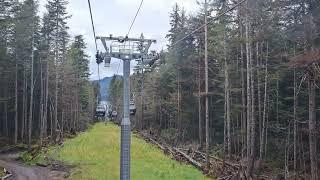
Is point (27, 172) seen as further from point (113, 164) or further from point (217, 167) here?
point (217, 167)

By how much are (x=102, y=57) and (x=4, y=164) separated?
20580 mm

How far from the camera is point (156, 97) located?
7994 cm

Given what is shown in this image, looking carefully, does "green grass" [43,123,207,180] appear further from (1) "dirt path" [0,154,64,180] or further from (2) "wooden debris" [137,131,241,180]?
(1) "dirt path" [0,154,64,180]

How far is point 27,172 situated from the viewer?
33938 millimetres

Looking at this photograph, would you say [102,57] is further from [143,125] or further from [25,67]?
[143,125]

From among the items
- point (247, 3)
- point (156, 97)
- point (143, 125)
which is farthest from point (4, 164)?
point (143, 125)

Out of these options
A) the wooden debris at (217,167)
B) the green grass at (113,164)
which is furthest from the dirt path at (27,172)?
the wooden debris at (217,167)

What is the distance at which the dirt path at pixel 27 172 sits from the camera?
102ft

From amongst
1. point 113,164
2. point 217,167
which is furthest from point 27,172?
point 217,167

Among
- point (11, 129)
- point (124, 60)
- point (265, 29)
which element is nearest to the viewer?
point (124, 60)

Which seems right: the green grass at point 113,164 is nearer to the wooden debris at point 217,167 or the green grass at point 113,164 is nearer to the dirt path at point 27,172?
the wooden debris at point 217,167

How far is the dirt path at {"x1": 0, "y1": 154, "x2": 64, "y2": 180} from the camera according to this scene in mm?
31208

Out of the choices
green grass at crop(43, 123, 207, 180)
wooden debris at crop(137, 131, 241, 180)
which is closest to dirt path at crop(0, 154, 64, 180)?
green grass at crop(43, 123, 207, 180)

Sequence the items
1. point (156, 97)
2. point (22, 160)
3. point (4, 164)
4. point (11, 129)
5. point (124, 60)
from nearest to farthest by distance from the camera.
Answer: point (124, 60), point (4, 164), point (22, 160), point (11, 129), point (156, 97)
